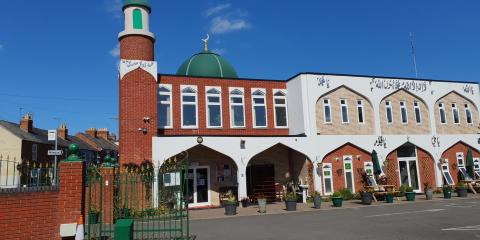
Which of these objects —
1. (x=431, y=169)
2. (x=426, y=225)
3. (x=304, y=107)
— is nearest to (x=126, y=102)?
(x=304, y=107)

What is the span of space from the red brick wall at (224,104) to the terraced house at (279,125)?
0.18 feet

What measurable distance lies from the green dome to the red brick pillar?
16401 millimetres

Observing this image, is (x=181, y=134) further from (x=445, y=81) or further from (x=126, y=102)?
(x=445, y=81)

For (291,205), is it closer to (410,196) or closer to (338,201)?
(338,201)

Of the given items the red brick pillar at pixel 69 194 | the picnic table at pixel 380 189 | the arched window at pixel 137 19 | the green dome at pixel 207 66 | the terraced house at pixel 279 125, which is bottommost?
the picnic table at pixel 380 189

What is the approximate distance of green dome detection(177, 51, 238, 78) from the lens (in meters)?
24.8

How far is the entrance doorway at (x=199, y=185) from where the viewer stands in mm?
20484

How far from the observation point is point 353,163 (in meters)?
22.8

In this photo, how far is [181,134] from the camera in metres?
20.7

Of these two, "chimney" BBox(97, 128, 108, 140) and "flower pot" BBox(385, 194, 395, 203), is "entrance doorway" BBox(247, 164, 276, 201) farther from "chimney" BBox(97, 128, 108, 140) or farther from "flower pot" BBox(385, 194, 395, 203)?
"chimney" BBox(97, 128, 108, 140)

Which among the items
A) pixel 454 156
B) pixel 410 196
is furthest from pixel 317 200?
pixel 454 156

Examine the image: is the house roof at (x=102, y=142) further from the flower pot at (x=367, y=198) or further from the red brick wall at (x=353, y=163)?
the flower pot at (x=367, y=198)

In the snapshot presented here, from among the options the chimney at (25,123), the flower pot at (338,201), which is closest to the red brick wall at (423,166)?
the flower pot at (338,201)

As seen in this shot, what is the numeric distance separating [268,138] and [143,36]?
835 cm
